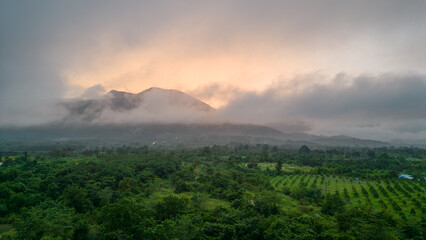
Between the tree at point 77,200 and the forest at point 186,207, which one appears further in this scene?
the tree at point 77,200

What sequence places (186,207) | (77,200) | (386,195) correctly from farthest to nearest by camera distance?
(386,195), (77,200), (186,207)

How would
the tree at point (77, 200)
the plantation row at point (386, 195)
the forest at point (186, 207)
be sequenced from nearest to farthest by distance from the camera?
the forest at point (186, 207), the tree at point (77, 200), the plantation row at point (386, 195)

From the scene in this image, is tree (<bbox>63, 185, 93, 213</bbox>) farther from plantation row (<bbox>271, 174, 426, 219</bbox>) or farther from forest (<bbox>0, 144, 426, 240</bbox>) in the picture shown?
plantation row (<bbox>271, 174, 426, 219</bbox>)

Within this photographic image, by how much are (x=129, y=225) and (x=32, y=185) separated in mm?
27131

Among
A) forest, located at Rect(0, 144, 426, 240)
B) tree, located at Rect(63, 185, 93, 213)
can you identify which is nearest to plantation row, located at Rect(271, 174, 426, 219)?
forest, located at Rect(0, 144, 426, 240)

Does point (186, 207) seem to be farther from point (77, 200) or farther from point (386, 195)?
point (386, 195)

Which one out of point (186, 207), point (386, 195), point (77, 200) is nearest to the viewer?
point (186, 207)

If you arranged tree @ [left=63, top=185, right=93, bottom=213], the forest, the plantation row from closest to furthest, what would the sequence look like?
the forest
tree @ [left=63, top=185, right=93, bottom=213]
the plantation row

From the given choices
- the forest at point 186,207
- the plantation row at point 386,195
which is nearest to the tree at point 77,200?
the forest at point 186,207

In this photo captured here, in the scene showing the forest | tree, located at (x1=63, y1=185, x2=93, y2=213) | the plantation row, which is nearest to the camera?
the forest

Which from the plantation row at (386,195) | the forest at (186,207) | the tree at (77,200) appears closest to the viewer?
the forest at (186,207)

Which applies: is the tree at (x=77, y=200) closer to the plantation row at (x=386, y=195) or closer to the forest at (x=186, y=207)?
the forest at (x=186, y=207)

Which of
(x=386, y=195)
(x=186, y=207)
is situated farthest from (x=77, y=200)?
(x=386, y=195)

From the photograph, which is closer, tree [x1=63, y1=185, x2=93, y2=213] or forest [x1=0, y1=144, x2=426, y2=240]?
forest [x1=0, y1=144, x2=426, y2=240]
